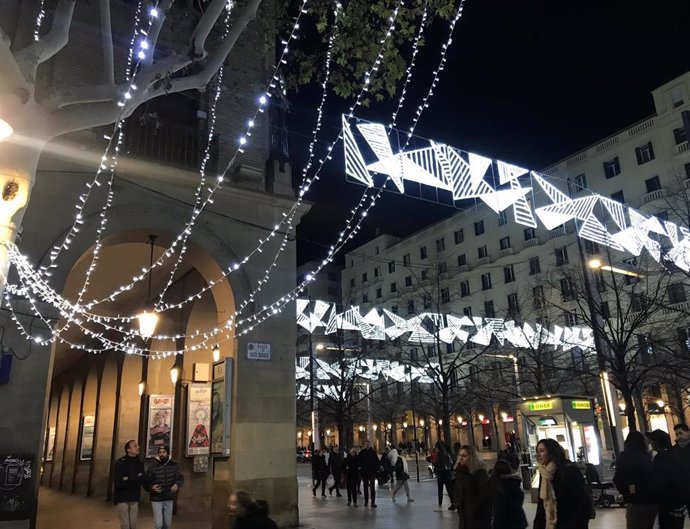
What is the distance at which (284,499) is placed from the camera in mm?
10672

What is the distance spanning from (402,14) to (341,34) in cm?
114

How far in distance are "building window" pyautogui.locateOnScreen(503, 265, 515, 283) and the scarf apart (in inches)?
1779

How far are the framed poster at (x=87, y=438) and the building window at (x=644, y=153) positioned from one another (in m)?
38.6

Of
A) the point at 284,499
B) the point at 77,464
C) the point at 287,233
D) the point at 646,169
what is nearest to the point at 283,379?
the point at 284,499

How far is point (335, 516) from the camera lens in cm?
1259

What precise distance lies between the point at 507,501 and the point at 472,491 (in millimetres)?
494

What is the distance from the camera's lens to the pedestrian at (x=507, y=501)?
540 cm

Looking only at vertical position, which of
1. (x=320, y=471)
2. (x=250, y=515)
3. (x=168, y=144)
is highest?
(x=168, y=144)

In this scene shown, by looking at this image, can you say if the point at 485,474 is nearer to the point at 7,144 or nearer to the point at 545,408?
the point at 7,144

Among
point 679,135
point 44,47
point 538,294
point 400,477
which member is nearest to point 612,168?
point 679,135

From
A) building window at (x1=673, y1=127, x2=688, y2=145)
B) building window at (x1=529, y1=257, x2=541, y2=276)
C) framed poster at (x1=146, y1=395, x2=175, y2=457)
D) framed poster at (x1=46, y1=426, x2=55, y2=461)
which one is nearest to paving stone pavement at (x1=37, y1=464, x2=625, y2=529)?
framed poster at (x1=146, y1=395, x2=175, y2=457)

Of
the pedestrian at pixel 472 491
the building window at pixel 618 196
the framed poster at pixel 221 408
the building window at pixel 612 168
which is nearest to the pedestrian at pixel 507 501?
the pedestrian at pixel 472 491

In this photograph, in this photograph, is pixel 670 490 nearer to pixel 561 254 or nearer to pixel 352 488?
pixel 352 488

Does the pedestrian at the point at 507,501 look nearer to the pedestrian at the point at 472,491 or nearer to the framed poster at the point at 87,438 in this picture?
the pedestrian at the point at 472,491
